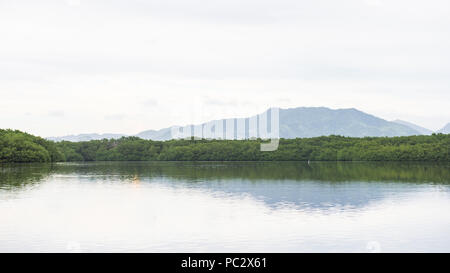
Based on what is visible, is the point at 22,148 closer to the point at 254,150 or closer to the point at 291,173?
the point at 254,150

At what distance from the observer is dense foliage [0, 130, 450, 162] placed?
15269 cm

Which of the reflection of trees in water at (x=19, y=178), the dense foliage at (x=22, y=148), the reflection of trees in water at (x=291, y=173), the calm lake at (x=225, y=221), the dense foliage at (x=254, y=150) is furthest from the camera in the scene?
the dense foliage at (x=254, y=150)

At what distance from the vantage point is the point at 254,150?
17762 cm

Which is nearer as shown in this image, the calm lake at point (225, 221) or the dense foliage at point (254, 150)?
the calm lake at point (225, 221)

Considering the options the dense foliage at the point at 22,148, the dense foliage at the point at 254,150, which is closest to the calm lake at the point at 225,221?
the dense foliage at the point at 22,148

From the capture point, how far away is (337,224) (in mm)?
25469

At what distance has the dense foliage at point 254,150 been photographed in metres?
153

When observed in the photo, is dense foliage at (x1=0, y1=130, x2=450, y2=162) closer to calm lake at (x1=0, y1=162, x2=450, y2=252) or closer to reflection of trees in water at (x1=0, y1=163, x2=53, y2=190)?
reflection of trees in water at (x1=0, y1=163, x2=53, y2=190)

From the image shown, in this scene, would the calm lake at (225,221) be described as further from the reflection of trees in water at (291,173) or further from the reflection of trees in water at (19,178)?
the reflection of trees in water at (291,173)

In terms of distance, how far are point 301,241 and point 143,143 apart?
173 m

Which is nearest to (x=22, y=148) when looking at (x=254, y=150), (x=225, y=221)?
(x=254, y=150)

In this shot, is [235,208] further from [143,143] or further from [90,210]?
[143,143]

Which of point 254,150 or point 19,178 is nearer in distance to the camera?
point 19,178

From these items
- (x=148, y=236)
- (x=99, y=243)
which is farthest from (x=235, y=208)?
(x=99, y=243)
